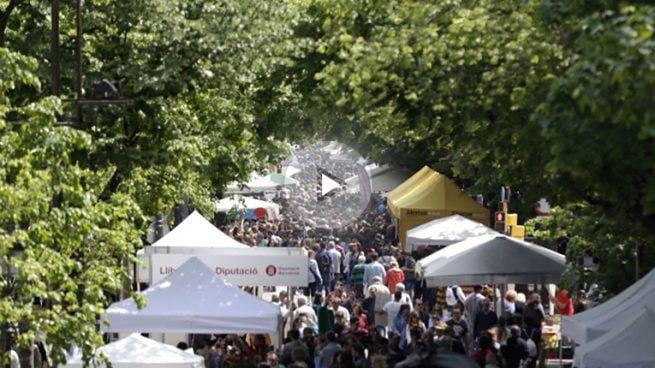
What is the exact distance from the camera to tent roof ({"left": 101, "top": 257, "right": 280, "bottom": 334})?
19.8 m

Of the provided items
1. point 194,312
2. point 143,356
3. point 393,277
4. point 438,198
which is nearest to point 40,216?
point 143,356

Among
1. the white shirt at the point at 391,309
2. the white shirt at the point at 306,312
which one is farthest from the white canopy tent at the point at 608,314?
the white shirt at the point at 391,309

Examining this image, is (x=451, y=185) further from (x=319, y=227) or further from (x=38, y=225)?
(x=38, y=225)

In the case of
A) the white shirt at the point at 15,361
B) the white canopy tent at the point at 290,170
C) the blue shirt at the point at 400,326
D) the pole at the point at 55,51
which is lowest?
the white shirt at the point at 15,361

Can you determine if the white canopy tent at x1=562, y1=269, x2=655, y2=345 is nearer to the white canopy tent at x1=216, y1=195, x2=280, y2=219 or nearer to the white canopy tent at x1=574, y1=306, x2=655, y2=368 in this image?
the white canopy tent at x1=574, y1=306, x2=655, y2=368

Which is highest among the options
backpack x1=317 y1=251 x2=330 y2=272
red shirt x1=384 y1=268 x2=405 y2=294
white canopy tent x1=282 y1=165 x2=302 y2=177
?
white canopy tent x1=282 y1=165 x2=302 y2=177

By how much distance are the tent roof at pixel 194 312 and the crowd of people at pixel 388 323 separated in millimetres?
543

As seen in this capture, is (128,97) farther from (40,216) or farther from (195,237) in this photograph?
(195,237)

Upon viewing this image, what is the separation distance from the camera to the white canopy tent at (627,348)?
14906 millimetres

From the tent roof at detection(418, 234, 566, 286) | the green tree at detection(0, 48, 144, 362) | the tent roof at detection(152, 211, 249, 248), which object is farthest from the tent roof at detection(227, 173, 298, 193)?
the green tree at detection(0, 48, 144, 362)

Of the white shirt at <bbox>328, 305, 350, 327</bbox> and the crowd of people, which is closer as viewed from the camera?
the crowd of people

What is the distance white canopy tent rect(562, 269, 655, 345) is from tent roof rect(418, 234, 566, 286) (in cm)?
644

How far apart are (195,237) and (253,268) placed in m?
4.20
